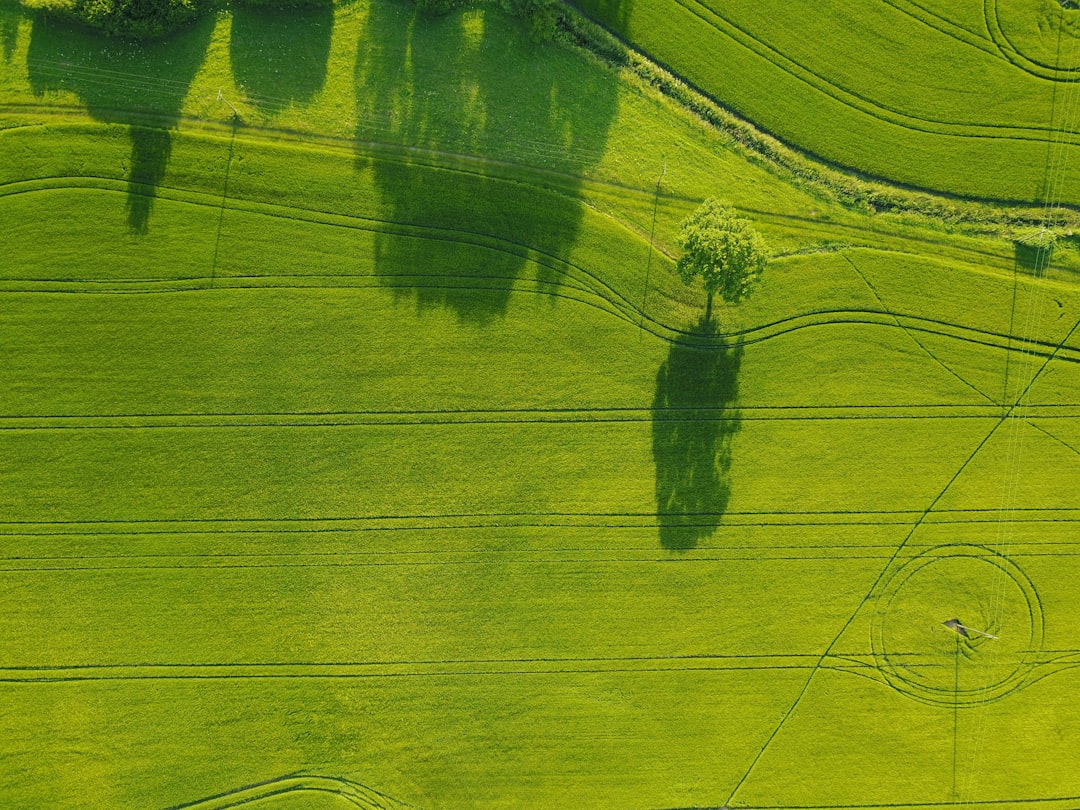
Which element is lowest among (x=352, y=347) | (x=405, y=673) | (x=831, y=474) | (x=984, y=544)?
(x=405, y=673)

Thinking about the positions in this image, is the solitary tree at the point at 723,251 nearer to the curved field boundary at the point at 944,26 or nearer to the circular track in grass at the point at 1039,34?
the curved field boundary at the point at 944,26

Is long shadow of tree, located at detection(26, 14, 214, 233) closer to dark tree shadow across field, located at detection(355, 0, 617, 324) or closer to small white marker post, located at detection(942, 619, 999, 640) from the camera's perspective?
dark tree shadow across field, located at detection(355, 0, 617, 324)

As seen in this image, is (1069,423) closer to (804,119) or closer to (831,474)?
(831,474)

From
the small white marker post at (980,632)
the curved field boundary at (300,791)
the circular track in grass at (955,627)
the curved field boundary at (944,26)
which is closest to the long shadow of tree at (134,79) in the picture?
the curved field boundary at (300,791)

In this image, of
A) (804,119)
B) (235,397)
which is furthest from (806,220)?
(235,397)

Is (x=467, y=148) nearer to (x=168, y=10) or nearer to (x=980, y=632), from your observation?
(x=168, y=10)
